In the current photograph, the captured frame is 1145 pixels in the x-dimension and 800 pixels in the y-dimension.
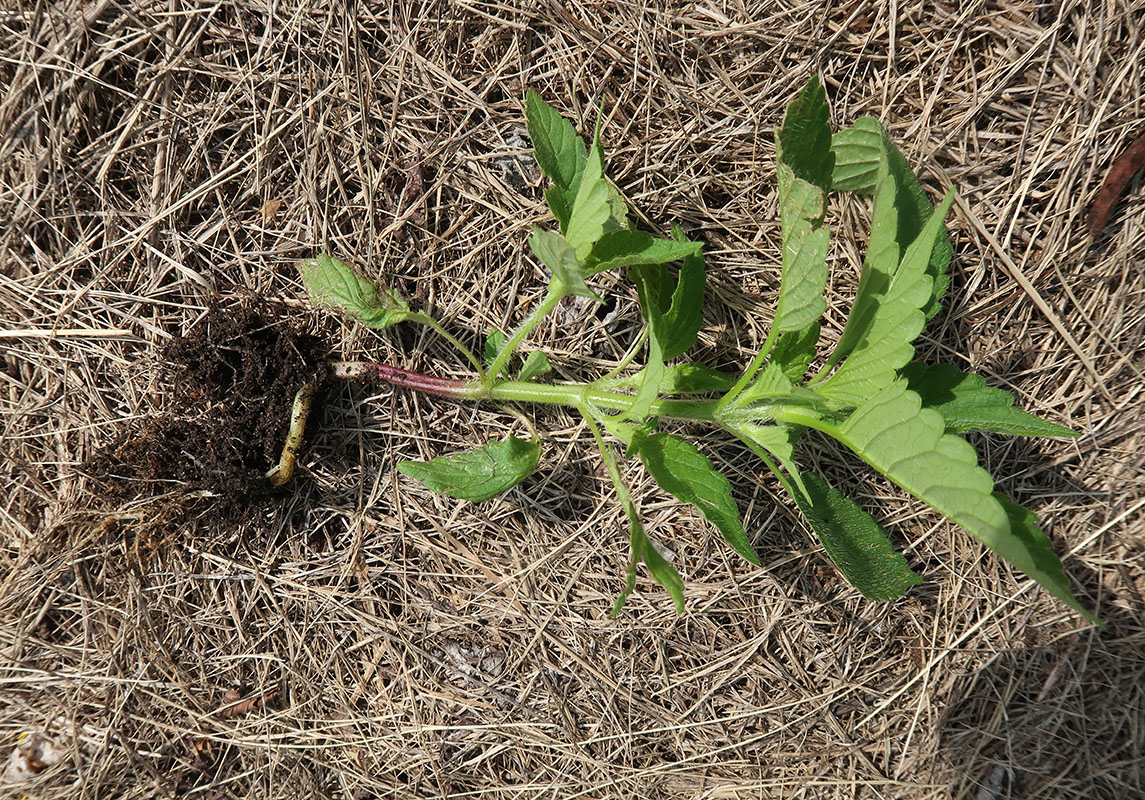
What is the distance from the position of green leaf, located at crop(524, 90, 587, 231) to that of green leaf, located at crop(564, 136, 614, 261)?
0.21 metres

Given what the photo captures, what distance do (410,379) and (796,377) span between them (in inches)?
42.1

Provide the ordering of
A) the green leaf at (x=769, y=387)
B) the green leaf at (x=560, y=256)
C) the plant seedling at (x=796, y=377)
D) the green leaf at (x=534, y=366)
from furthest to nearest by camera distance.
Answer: the green leaf at (x=534, y=366), the green leaf at (x=769, y=387), the green leaf at (x=560, y=256), the plant seedling at (x=796, y=377)

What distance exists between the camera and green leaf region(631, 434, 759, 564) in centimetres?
159

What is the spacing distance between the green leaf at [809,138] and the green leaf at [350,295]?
1.02 meters

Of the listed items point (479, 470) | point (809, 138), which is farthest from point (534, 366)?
point (809, 138)

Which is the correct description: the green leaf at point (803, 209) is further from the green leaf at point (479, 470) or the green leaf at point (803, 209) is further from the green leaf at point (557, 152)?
the green leaf at point (479, 470)

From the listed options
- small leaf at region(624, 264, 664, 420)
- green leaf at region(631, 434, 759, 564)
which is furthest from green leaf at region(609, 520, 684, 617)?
small leaf at region(624, 264, 664, 420)

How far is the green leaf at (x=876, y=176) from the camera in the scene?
5.22ft

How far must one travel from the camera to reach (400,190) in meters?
2.02

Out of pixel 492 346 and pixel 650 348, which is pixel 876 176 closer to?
pixel 650 348

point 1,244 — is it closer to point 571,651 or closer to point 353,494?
point 353,494

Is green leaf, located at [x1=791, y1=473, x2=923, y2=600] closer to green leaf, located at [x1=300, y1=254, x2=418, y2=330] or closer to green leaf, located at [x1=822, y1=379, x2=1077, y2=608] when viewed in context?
green leaf, located at [x1=822, y1=379, x2=1077, y2=608]

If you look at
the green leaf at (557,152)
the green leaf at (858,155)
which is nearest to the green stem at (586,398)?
the green leaf at (557,152)

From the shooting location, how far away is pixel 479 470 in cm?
177
